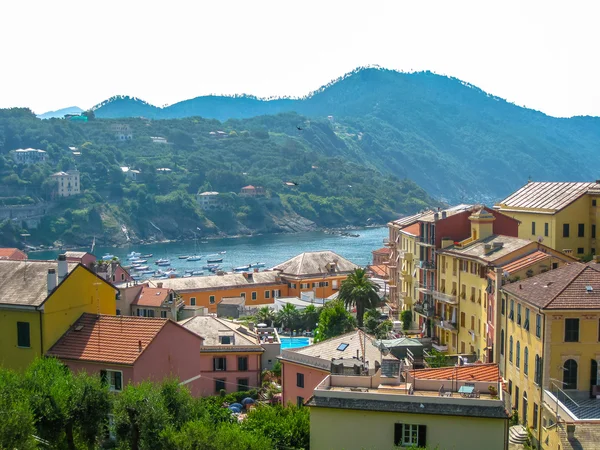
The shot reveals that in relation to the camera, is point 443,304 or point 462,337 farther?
point 443,304

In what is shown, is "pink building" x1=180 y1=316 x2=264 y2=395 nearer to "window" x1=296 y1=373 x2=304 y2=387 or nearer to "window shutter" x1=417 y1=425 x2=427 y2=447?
"window" x1=296 y1=373 x2=304 y2=387

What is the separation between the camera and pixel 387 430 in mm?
22016

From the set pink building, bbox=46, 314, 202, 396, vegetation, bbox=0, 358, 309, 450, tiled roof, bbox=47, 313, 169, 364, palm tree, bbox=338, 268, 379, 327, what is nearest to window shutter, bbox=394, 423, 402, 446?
vegetation, bbox=0, 358, 309, 450

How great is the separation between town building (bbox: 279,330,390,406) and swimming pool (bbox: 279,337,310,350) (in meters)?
12.8

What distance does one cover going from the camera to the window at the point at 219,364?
4328cm

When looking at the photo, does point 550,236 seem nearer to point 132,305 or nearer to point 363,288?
point 363,288

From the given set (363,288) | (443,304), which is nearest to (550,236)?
(443,304)

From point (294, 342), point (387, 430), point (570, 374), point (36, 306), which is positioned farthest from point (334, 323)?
point (387, 430)

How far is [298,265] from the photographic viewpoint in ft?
262

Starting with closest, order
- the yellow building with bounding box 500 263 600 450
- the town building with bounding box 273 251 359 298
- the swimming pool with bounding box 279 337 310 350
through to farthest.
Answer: the yellow building with bounding box 500 263 600 450, the swimming pool with bounding box 279 337 310 350, the town building with bounding box 273 251 359 298

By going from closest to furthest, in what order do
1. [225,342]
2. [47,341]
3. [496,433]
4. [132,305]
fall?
[496,433] → [47,341] → [225,342] → [132,305]

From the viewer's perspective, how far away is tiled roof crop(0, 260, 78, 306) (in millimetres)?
30688

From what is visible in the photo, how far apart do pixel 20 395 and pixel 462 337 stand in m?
28.3

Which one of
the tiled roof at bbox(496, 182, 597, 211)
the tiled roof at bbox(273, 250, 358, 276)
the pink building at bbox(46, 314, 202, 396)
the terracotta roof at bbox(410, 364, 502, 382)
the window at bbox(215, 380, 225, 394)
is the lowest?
the window at bbox(215, 380, 225, 394)
